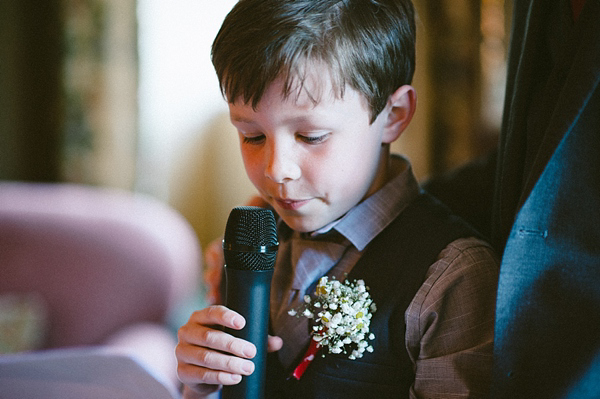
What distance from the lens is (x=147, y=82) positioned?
10.4 feet

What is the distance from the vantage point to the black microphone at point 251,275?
611mm

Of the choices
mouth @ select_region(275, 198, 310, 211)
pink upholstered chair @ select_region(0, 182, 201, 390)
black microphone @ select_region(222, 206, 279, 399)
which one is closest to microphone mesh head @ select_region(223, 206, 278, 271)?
black microphone @ select_region(222, 206, 279, 399)

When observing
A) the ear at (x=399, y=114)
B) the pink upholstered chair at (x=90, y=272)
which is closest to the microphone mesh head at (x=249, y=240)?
the ear at (x=399, y=114)

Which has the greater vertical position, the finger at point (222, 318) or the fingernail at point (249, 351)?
the finger at point (222, 318)

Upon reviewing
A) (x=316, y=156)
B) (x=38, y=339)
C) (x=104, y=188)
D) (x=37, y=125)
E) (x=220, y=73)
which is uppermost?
(x=220, y=73)

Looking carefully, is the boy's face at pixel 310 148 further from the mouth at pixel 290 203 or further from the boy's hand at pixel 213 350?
the boy's hand at pixel 213 350

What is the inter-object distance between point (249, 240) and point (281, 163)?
12cm

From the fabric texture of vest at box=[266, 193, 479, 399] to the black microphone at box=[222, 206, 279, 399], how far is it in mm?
124

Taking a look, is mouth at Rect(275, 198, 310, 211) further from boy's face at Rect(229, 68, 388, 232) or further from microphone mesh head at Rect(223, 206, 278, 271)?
microphone mesh head at Rect(223, 206, 278, 271)

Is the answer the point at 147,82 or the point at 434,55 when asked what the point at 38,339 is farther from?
the point at 434,55

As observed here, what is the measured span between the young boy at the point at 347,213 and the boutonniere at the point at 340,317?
0.01 m

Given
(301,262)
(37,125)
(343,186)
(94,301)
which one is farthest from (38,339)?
(37,125)

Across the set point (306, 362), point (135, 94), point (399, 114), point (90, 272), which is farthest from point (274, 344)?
point (135, 94)

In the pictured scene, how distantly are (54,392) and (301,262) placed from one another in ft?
1.40
